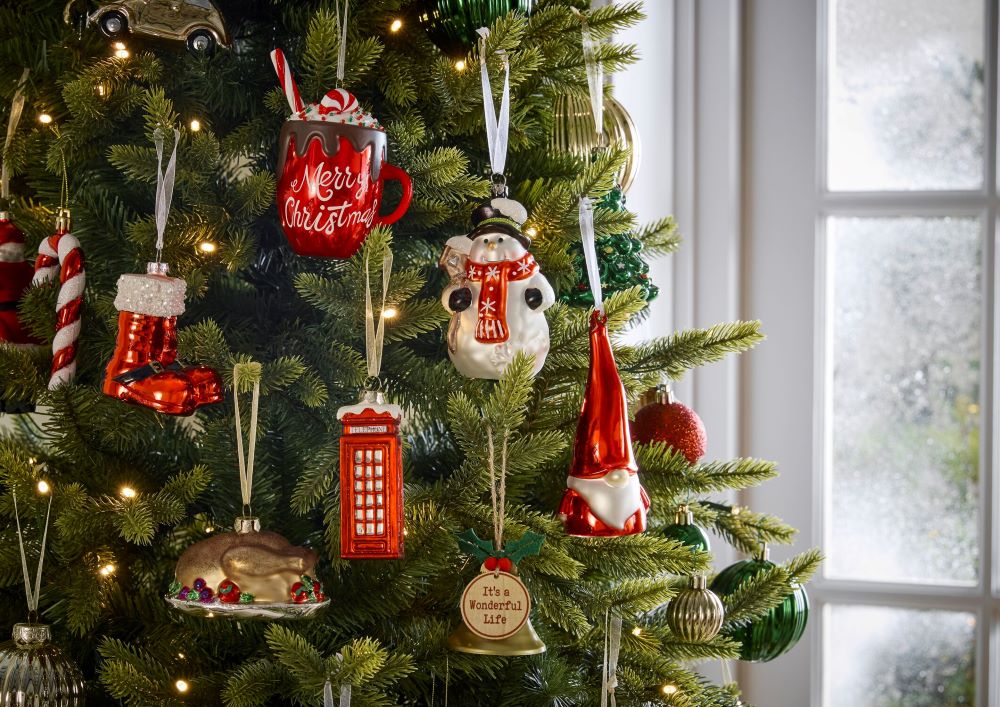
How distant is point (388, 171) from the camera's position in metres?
0.77

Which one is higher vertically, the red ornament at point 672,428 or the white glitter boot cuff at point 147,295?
the white glitter boot cuff at point 147,295

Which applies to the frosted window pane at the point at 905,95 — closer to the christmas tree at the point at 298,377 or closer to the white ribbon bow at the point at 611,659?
the christmas tree at the point at 298,377

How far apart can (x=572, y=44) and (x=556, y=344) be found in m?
0.25

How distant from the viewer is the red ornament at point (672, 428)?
95 cm

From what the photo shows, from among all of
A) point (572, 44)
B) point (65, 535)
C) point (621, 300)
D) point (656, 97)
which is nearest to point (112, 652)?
point (65, 535)

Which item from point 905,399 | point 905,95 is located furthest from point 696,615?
point 905,95

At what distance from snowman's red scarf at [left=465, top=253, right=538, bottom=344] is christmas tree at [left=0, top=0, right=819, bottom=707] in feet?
0.14

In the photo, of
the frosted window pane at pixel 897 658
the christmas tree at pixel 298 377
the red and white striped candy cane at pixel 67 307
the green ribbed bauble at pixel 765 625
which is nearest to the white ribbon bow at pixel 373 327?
the christmas tree at pixel 298 377

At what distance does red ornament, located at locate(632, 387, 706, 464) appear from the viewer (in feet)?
3.10

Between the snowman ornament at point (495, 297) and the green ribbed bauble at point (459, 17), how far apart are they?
0.17 meters

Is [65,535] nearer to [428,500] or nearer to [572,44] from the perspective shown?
[428,500]

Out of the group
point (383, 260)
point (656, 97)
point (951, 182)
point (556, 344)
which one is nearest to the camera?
point (383, 260)

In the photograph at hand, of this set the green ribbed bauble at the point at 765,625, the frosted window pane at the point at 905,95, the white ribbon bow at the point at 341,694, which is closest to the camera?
the white ribbon bow at the point at 341,694

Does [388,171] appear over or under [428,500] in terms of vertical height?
over
